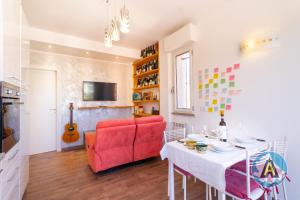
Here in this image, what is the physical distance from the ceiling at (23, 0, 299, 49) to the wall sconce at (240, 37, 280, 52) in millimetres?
224

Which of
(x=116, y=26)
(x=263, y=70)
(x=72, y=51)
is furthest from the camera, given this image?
(x=72, y=51)

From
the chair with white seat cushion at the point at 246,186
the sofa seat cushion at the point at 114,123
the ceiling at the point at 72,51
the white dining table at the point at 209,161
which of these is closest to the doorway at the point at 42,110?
the ceiling at the point at 72,51

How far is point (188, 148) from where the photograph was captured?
1.59 meters

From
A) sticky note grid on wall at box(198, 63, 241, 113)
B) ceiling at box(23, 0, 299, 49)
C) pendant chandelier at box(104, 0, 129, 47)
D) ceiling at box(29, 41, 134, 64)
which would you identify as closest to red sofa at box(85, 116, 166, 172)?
sticky note grid on wall at box(198, 63, 241, 113)

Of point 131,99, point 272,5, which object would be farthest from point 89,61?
point 272,5

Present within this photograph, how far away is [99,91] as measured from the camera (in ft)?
14.4

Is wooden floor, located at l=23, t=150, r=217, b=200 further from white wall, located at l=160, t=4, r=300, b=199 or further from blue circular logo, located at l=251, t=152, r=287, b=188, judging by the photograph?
white wall, located at l=160, t=4, r=300, b=199

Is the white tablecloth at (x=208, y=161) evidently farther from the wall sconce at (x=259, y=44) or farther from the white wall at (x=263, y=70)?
the wall sconce at (x=259, y=44)

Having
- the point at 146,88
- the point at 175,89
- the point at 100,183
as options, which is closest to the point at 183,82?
the point at 175,89

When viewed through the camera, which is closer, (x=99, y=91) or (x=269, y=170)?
(x=269, y=170)

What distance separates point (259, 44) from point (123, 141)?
8.16 feet

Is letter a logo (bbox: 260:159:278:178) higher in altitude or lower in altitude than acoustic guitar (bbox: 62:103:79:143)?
higher

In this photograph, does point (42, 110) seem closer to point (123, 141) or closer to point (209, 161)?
point (123, 141)

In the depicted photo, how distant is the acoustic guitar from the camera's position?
3.83 metres
